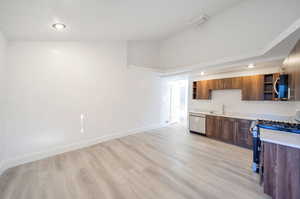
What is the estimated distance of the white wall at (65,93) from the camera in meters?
2.60

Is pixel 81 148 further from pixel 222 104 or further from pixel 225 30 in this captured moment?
pixel 225 30

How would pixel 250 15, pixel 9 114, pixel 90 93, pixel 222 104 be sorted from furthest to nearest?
pixel 222 104
pixel 90 93
pixel 250 15
pixel 9 114

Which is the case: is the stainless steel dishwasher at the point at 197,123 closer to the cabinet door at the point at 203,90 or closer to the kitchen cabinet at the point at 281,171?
the cabinet door at the point at 203,90

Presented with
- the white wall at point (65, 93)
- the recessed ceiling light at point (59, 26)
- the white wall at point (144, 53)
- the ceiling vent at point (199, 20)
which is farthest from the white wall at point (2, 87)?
the ceiling vent at point (199, 20)

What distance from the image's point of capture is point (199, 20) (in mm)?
3645

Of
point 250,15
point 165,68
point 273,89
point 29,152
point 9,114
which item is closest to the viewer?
point 9,114


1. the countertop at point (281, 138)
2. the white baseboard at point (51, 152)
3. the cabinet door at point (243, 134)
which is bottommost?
the white baseboard at point (51, 152)

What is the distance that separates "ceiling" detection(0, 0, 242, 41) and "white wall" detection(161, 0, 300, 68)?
1.29 feet

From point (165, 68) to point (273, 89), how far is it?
347cm

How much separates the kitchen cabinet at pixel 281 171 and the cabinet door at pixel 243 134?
1.99 metres

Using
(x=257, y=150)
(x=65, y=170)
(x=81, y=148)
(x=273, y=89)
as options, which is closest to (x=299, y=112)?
(x=273, y=89)

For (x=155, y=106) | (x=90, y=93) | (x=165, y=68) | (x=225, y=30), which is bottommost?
(x=155, y=106)

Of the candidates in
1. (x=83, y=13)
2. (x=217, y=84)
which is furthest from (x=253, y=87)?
(x=83, y=13)

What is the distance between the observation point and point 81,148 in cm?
344
